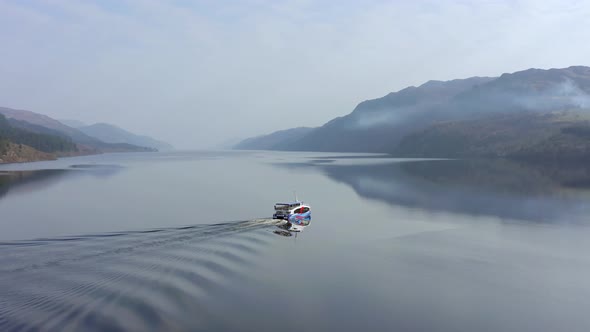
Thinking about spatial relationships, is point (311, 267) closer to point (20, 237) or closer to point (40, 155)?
point (20, 237)

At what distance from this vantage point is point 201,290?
986 inches

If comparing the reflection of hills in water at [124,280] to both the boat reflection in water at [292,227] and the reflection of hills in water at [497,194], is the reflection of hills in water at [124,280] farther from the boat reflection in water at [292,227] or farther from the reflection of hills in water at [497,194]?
the reflection of hills in water at [497,194]

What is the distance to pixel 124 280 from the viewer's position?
2622 cm

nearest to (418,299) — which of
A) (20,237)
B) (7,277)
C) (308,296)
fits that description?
(308,296)

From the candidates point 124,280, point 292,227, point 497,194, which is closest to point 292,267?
point 124,280

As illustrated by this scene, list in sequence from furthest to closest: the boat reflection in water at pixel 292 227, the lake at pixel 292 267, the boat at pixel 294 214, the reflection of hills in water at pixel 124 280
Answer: the boat at pixel 294 214 → the boat reflection in water at pixel 292 227 → the lake at pixel 292 267 → the reflection of hills in water at pixel 124 280

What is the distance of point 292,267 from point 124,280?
481 inches

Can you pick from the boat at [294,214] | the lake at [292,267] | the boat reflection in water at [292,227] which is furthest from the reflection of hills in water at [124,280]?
the boat at [294,214]

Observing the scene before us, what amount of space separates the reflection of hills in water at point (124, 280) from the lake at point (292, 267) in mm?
116

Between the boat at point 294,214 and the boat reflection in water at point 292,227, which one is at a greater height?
the boat at point 294,214

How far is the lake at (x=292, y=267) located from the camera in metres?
21.5

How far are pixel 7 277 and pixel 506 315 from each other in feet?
104

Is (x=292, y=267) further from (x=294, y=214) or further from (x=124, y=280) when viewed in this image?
(x=294, y=214)

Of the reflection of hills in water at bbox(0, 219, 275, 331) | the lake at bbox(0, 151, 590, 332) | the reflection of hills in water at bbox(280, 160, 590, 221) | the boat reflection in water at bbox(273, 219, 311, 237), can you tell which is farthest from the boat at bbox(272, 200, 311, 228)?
the reflection of hills in water at bbox(280, 160, 590, 221)
